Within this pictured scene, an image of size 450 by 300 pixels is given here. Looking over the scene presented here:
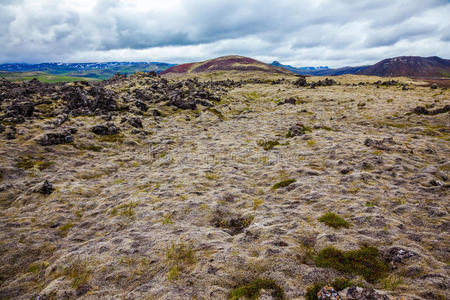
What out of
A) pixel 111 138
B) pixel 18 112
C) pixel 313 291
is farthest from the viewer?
pixel 18 112

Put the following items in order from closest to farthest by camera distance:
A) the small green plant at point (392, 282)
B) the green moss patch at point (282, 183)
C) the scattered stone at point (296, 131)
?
1. the small green plant at point (392, 282)
2. the green moss patch at point (282, 183)
3. the scattered stone at point (296, 131)

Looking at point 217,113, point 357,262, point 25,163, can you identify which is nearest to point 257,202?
point 357,262

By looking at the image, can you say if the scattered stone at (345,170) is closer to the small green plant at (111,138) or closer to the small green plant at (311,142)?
the small green plant at (311,142)

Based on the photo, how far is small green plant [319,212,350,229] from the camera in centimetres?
1234

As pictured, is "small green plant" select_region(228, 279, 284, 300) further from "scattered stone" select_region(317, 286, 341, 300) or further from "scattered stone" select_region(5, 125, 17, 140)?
"scattered stone" select_region(5, 125, 17, 140)

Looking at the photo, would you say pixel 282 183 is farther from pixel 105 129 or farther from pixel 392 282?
pixel 105 129

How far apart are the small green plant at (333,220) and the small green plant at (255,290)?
5.63 meters

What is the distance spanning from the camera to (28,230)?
14227mm

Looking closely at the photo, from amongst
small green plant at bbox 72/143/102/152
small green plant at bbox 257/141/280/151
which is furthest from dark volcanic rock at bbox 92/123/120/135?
small green plant at bbox 257/141/280/151

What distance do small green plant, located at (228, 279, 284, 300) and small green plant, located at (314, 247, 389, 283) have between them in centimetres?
243

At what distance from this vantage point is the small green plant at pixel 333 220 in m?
12.3

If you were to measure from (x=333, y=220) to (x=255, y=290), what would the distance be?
22.4 ft

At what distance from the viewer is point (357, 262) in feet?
31.5

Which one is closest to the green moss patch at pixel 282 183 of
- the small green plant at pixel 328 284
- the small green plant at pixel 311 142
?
the small green plant at pixel 328 284
